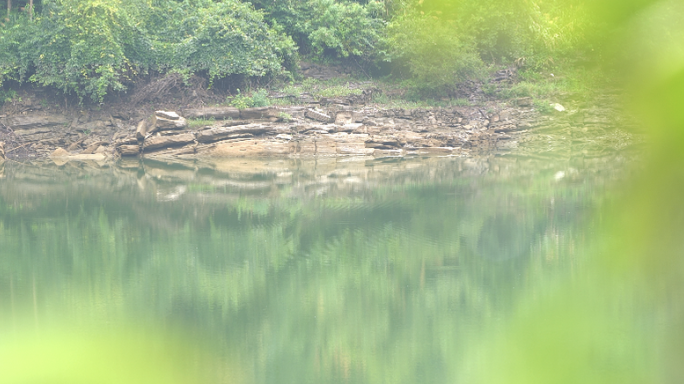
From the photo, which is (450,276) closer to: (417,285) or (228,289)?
(417,285)

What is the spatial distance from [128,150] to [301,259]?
15571mm

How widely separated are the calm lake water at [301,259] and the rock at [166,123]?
4511mm

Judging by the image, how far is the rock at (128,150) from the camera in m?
24.4

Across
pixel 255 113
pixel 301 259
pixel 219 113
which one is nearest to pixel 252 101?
pixel 255 113

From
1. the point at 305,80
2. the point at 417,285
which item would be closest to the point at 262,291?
the point at 417,285

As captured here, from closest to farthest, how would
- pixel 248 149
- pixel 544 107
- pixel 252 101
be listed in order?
pixel 248 149, pixel 544 107, pixel 252 101

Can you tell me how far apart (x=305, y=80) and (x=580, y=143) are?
11569mm

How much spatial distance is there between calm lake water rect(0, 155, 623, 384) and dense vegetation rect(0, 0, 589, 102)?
6.34m

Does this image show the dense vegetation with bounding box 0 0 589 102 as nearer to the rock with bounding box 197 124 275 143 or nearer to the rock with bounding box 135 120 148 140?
the rock with bounding box 135 120 148 140

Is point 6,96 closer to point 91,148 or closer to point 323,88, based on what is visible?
point 91,148

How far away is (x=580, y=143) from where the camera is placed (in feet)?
84.1

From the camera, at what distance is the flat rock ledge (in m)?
24.4

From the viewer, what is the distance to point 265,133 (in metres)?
24.7

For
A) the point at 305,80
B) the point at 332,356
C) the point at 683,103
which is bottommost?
the point at 332,356
